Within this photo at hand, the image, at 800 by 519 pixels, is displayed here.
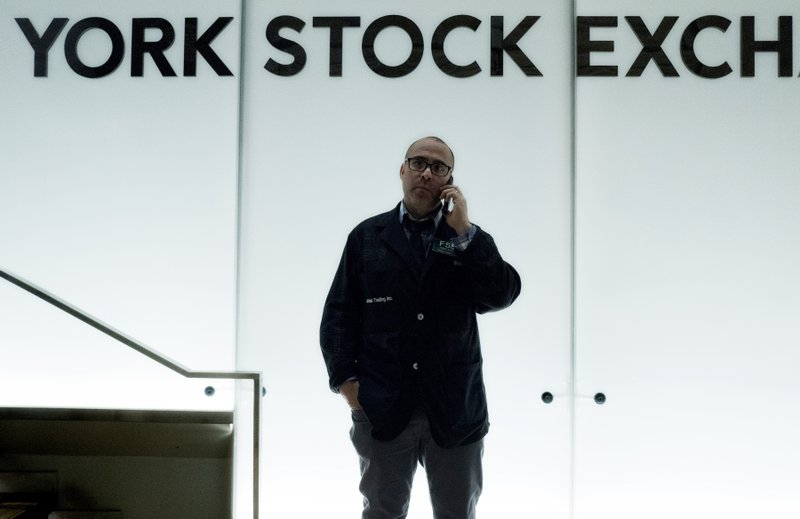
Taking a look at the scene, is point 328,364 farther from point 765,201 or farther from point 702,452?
point 765,201

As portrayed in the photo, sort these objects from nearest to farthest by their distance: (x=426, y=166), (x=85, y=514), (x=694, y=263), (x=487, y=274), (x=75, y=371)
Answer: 1. (x=487, y=274)
2. (x=426, y=166)
3. (x=85, y=514)
4. (x=694, y=263)
5. (x=75, y=371)

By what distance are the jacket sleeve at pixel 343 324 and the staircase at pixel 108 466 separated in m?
0.75

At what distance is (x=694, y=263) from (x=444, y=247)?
127cm

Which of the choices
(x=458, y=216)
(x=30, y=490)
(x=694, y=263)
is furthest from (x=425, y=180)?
(x=30, y=490)

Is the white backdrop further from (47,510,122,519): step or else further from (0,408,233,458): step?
(47,510,122,519): step

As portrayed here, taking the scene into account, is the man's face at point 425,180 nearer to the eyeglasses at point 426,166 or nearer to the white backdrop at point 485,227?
the eyeglasses at point 426,166

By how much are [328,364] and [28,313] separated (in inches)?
61.6

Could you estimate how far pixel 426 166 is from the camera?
2312mm

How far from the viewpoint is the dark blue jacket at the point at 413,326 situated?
2.23m

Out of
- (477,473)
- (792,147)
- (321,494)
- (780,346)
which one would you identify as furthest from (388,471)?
(792,147)

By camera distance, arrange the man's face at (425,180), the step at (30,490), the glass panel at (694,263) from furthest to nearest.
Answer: the glass panel at (694,263) < the step at (30,490) < the man's face at (425,180)

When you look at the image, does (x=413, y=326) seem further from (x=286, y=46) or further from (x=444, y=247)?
(x=286, y=46)

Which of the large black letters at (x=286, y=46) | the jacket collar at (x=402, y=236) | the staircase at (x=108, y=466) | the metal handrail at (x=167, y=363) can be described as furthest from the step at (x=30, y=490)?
the large black letters at (x=286, y=46)

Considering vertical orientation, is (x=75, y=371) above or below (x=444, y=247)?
below
